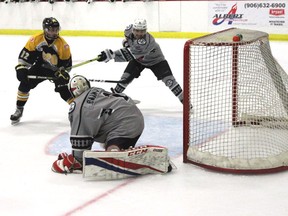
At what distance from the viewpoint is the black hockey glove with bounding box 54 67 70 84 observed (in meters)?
4.69

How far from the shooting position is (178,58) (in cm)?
851

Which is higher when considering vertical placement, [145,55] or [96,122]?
[96,122]

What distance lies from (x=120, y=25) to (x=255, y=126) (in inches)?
300

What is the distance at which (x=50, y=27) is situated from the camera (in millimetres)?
4621

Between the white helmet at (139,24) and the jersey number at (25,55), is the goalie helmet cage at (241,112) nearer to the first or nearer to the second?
the white helmet at (139,24)

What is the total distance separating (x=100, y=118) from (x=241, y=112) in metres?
1.07

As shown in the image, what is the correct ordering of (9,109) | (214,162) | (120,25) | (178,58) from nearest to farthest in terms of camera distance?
(214,162), (9,109), (178,58), (120,25)

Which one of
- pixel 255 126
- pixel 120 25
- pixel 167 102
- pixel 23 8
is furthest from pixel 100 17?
pixel 255 126

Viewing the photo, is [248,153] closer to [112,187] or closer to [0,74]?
[112,187]

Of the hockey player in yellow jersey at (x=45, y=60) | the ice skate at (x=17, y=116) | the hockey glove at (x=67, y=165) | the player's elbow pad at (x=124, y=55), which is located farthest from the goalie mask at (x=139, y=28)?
the hockey glove at (x=67, y=165)

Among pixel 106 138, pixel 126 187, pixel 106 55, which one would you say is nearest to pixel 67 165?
pixel 106 138

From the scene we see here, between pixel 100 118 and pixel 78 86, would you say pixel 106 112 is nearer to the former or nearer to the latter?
pixel 100 118

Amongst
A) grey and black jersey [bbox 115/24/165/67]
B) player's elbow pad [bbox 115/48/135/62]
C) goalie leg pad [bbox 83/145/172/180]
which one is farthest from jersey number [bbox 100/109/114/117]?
player's elbow pad [bbox 115/48/135/62]

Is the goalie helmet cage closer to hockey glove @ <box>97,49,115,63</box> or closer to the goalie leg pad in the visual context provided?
the goalie leg pad
